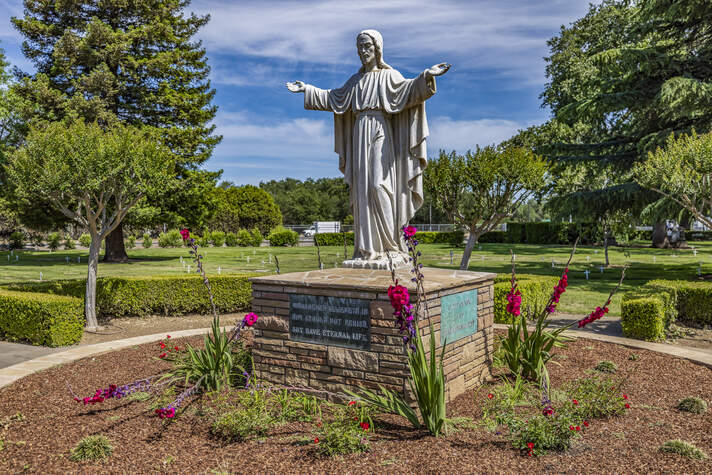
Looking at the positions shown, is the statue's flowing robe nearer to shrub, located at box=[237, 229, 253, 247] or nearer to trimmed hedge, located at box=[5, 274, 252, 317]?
trimmed hedge, located at box=[5, 274, 252, 317]

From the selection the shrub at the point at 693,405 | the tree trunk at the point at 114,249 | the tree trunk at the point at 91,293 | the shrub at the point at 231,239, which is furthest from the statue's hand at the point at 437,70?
the shrub at the point at 231,239

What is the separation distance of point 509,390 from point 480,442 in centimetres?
113

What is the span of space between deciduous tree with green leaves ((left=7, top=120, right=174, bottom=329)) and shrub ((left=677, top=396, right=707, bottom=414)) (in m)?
8.84

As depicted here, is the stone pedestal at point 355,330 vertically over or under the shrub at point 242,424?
over

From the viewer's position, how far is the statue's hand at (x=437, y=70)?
495 cm

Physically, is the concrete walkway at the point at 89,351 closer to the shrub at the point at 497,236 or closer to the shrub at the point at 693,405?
the shrub at the point at 693,405

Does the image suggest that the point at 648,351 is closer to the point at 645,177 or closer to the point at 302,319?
the point at 302,319

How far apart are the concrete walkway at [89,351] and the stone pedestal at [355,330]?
109 inches

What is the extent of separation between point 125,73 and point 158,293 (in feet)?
46.8

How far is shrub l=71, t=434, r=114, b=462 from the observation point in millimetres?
3457

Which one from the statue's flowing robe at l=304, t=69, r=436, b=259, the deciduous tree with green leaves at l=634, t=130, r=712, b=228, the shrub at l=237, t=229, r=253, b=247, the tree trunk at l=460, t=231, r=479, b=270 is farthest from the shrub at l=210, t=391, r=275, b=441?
the shrub at l=237, t=229, r=253, b=247

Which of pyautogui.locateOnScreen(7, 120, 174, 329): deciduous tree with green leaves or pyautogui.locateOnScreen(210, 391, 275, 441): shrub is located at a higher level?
pyautogui.locateOnScreen(7, 120, 174, 329): deciduous tree with green leaves

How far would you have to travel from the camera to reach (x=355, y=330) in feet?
14.4

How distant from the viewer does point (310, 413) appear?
13.8 feet
